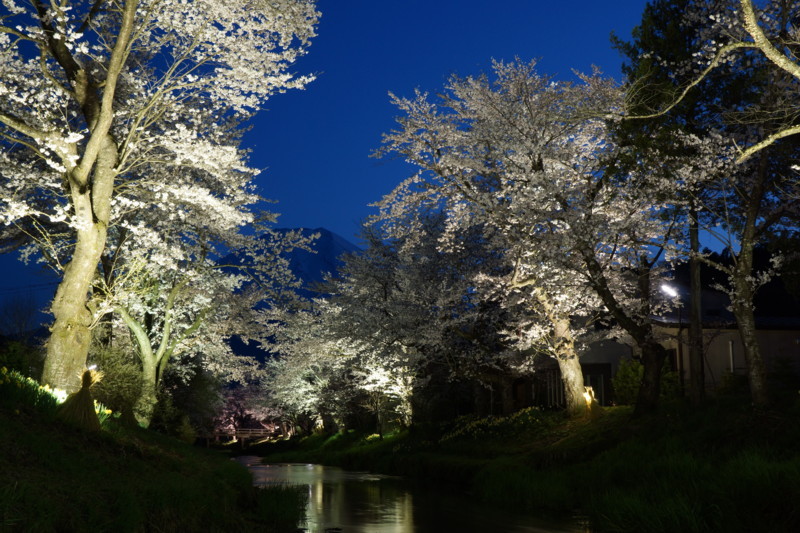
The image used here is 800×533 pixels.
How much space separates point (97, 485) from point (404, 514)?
10517mm

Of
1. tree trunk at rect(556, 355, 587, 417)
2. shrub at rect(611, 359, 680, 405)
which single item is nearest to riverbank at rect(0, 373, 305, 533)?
tree trunk at rect(556, 355, 587, 417)

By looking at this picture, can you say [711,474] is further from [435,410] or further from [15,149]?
[435,410]

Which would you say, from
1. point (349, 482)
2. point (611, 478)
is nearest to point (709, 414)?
point (611, 478)

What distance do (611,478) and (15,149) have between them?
71.7 feet

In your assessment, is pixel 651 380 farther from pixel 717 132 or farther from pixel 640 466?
pixel 717 132

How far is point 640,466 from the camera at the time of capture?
15.8 m

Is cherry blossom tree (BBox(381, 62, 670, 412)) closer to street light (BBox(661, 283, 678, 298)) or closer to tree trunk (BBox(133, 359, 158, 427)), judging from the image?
street light (BBox(661, 283, 678, 298))

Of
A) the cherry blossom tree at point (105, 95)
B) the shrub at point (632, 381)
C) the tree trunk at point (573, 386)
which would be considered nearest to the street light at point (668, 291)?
the shrub at point (632, 381)

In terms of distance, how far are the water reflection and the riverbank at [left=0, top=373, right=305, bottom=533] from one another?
2040mm

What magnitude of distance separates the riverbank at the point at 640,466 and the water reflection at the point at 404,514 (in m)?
1.16

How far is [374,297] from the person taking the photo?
36781 mm

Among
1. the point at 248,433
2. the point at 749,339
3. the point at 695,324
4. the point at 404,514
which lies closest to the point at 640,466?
the point at 749,339

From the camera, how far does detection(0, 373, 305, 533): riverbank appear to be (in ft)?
24.8

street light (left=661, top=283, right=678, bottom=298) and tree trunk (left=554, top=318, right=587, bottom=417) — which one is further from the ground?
street light (left=661, top=283, right=678, bottom=298)
